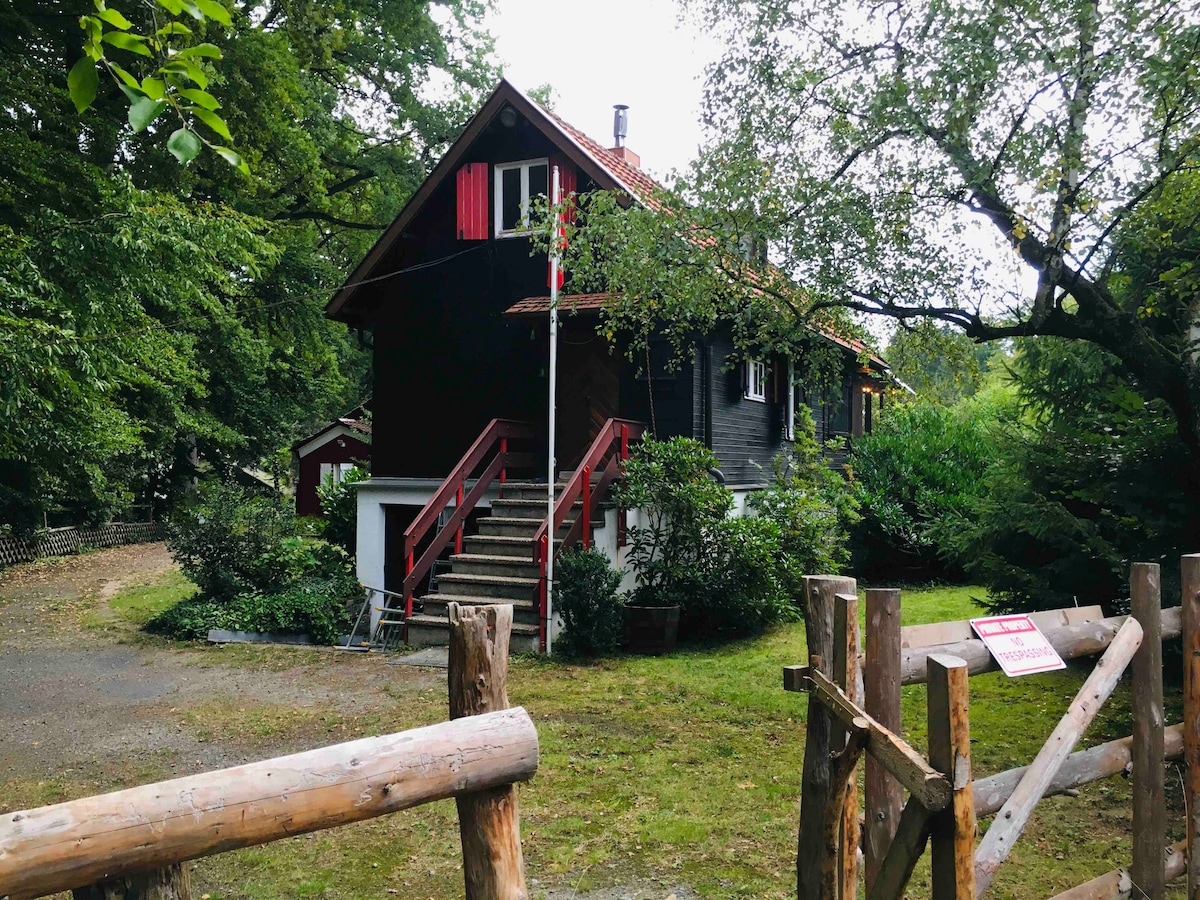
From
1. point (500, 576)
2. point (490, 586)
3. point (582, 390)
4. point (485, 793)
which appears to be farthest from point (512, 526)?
point (485, 793)

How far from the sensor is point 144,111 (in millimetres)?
2225

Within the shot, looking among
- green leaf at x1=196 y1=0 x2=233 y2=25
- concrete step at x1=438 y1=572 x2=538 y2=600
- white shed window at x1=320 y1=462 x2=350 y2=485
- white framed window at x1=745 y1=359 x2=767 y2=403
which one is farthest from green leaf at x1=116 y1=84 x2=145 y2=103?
white shed window at x1=320 y1=462 x2=350 y2=485

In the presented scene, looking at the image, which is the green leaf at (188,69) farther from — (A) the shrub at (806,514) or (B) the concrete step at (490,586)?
(A) the shrub at (806,514)

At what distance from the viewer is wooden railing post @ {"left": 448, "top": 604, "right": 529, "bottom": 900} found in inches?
101

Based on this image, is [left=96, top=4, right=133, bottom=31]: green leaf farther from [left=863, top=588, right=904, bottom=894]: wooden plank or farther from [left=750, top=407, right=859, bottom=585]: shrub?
[left=750, top=407, right=859, bottom=585]: shrub

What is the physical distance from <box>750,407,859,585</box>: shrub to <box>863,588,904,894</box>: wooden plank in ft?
27.3

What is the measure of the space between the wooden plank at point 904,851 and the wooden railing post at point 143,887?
6.55 ft

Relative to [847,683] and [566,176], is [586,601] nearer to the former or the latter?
[566,176]

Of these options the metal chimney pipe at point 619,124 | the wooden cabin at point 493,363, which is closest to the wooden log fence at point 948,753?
the wooden cabin at point 493,363

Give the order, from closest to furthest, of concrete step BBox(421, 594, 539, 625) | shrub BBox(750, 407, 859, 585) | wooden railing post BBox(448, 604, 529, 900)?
wooden railing post BBox(448, 604, 529, 900)
concrete step BBox(421, 594, 539, 625)
shrub BBox(750, 407, 859, 585)

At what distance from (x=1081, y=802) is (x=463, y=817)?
4.95 meters

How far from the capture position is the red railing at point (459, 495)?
1100cm

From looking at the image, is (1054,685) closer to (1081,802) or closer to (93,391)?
(1081,802)

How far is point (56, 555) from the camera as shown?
21.3 metres
